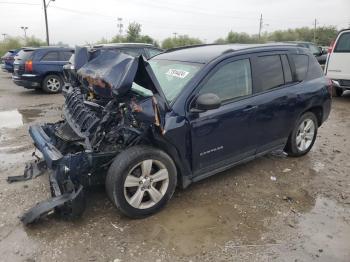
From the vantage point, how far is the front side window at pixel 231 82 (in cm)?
409

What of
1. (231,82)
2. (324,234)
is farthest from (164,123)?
(324,234)

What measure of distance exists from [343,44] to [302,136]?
595 cm

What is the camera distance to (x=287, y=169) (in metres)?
5.16

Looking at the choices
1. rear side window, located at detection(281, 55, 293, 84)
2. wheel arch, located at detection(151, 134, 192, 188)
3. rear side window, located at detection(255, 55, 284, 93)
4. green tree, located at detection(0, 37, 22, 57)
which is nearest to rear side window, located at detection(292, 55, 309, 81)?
rear side window, located at detection(281, 55, 293, 84)

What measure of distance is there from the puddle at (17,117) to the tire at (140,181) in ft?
17.1

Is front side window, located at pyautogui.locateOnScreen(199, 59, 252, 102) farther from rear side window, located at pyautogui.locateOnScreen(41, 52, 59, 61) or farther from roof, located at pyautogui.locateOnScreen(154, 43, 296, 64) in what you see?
rear side window, located at pyautogui.locateOnScreen(41, 52, 59, 61)

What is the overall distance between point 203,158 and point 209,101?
0.71 meters

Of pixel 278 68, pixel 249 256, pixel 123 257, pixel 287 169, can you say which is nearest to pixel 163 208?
pixel 123 257

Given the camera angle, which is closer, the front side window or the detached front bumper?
the detached front bumper

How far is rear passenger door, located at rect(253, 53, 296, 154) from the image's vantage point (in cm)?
454

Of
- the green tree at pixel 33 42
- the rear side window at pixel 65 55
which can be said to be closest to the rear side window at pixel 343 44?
the rear side window at pixel 65 55

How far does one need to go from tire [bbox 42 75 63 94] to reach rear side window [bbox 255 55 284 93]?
947 centimetres

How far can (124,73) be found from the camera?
354 cm

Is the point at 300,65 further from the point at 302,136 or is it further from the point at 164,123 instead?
the point at 164,123
